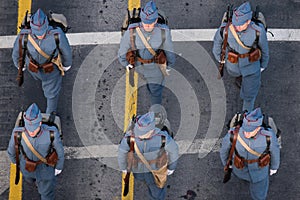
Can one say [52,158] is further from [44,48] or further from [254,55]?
[254,55]

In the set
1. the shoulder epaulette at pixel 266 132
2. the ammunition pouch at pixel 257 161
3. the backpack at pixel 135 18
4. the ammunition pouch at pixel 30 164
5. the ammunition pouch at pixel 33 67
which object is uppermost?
the backpack at pixel 135 18

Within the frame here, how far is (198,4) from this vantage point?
463 inches

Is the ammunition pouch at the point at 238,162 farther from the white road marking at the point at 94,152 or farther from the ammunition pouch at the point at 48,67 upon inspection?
the ammunition pouch at the point at 48,67

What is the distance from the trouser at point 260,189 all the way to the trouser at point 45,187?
3716 mm

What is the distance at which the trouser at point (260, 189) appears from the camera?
10.0 meters

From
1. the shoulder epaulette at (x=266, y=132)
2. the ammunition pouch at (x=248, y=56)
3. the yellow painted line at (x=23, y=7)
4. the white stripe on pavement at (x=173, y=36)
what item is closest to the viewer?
the shoulder epaulette at (x=266, y=132)

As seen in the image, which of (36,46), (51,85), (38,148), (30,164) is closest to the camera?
(38,148)

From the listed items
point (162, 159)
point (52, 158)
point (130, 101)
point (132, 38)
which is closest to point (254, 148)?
point (162, 159)

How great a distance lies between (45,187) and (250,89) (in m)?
4.35

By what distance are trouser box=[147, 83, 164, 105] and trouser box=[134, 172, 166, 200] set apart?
69.2 inches

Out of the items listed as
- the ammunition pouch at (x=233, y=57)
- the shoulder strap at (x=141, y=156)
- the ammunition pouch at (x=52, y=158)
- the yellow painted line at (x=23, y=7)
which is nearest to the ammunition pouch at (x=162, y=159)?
the shoulder strap at (x=141, y=156)

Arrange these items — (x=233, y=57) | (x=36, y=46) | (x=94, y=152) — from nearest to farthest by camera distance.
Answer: (x=36, y=46)
(x=233, y=57)
(x=94, y=152)

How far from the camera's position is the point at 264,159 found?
9.35m

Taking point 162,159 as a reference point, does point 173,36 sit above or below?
above
